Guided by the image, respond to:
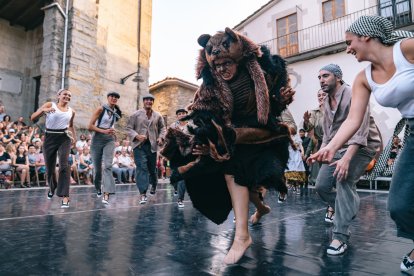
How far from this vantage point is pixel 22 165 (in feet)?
28.9

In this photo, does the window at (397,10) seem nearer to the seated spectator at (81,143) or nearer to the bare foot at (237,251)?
the seated spectator at (81,143)

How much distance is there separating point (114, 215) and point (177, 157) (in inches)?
81.7

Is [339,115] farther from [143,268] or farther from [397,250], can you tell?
[143,268]

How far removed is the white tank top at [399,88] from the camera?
1673mm

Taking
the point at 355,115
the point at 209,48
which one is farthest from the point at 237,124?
the point at 355,115

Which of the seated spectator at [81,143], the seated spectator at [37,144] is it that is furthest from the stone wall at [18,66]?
the seated spectator at [37,144]

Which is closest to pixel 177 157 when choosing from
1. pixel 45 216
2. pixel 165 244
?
pixel 165 244

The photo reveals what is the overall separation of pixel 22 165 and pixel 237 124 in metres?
8.56

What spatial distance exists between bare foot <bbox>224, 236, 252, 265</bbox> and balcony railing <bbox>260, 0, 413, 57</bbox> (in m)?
12.6

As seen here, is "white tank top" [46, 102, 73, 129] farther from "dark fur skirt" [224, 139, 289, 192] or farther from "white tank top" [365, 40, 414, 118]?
"white tank top" [365, 40, 414, 118]

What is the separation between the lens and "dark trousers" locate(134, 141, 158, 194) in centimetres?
537

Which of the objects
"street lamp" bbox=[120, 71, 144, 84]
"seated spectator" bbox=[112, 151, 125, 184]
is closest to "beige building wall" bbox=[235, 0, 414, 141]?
"street lamp" bbox=[120, 71, 144, 84]

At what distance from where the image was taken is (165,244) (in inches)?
102

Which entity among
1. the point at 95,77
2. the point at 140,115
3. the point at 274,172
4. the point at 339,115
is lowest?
the point at 274,172
